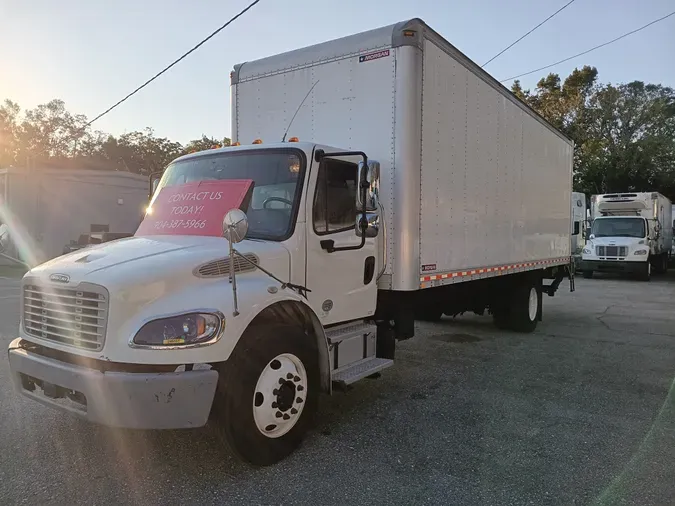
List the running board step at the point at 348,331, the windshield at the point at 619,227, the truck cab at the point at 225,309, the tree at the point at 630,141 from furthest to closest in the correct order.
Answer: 1. the tree at the point at 630,141
2. the windshield at the point at 619,227
3. the running board step at the point at 348,331
4. the truck cab at the point at 225,309

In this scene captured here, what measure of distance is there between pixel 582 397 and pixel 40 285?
5.22m

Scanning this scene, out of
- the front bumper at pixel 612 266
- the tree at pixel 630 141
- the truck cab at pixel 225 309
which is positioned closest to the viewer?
the truck cab at pixel 225 309

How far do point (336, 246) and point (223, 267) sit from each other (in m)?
1.23

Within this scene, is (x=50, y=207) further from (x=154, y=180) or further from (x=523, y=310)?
(x=523, y=310)

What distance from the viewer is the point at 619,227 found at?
21.7m

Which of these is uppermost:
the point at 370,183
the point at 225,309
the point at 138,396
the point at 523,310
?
the point at 370,183

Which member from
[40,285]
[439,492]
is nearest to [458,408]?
[439,492]

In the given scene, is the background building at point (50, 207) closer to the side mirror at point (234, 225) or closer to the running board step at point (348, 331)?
the running board step at point (348, 331)

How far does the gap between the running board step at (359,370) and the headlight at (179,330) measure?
1.43 m

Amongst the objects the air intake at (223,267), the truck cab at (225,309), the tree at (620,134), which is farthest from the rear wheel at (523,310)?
the tree at (620,134)

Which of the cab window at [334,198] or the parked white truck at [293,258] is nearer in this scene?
the parked white truck at [293,258]

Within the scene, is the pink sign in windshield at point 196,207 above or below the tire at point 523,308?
above

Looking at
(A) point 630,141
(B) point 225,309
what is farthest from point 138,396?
(A) point 630,141

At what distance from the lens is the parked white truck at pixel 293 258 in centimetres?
340
